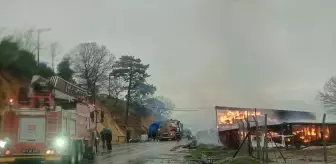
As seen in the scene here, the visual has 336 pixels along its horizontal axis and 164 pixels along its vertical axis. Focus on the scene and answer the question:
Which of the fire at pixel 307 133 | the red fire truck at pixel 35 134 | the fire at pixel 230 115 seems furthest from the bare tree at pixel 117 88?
the red fire truck at pixel 35 134

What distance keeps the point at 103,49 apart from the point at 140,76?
41.0 feet

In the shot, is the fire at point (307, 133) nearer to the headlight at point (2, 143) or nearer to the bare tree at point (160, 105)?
the headlight at point (2, 143)

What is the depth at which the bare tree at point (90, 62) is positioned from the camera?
7238cm

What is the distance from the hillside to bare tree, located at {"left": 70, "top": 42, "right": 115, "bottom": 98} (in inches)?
203

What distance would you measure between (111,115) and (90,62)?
444 inches

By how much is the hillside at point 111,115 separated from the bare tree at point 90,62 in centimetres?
515

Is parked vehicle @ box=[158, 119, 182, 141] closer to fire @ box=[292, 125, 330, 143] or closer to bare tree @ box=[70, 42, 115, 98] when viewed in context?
bare tree @ box=[70, 42, 115, 98]

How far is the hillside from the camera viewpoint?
43747mm

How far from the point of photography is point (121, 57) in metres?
85.6

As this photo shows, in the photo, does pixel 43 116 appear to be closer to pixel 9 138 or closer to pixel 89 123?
pixel 9 138

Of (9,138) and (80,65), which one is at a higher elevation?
(80,65)

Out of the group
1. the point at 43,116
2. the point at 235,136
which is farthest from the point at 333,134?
the point at 43,116

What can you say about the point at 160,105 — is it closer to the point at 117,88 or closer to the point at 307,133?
the point at 117,88

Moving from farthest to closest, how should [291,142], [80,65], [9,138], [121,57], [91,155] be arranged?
1. [121,57]
2. [80,65]
3. [291,142]
4. [91,155]
5. [9,138]
